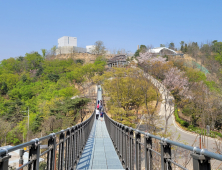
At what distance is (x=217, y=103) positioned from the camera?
2269 cm

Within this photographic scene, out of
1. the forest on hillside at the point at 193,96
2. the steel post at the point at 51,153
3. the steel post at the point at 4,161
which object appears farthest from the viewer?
the forest on hillside at the point at 193,96

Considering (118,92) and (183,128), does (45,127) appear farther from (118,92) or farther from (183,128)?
(183,128)

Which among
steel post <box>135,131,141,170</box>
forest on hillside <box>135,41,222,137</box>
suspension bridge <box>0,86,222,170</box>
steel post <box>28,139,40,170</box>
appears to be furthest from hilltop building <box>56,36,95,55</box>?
steel post <box>28,139,40,170</box>

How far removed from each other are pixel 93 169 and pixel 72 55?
94.6 metres

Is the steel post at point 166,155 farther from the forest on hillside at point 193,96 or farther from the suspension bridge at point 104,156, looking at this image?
the forest on hillside at point 193,96

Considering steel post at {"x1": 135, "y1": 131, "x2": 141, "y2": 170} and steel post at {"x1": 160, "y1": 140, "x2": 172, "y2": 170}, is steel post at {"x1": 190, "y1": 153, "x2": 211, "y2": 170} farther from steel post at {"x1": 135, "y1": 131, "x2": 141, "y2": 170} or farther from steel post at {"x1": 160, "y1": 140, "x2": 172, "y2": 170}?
steel post at {"x1": 135, "y1": 131, "x2": 141, "y2": 170}

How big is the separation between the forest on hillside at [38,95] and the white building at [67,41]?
20856 millimetres

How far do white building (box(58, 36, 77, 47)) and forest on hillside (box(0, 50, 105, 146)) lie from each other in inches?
821

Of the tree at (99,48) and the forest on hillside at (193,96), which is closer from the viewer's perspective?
the forest on hillside at (193,96)

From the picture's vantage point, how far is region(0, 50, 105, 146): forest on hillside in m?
33.7

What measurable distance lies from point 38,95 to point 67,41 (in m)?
58.4

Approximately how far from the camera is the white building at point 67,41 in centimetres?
10769

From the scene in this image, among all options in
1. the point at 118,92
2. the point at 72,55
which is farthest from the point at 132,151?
the point at 72,55

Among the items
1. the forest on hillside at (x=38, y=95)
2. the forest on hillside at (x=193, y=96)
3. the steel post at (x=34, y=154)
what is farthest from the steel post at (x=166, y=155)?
the forest on hillside at (x=38, y=95)
